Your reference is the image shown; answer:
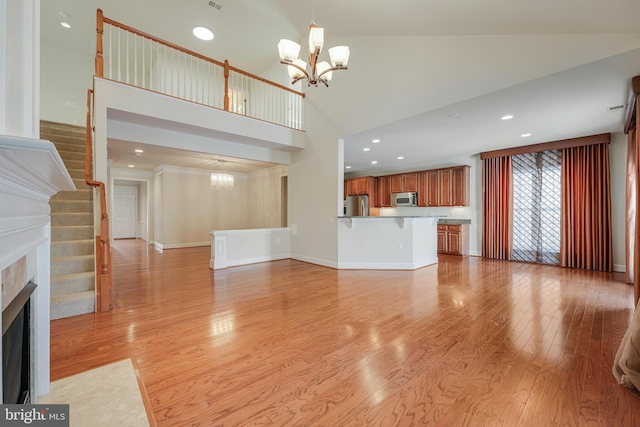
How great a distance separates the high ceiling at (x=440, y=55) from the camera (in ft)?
8.70

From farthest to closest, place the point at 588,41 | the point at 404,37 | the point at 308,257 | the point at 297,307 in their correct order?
the point at 308,257
the point at 404,37
the point at 297,307
the point at 588,41

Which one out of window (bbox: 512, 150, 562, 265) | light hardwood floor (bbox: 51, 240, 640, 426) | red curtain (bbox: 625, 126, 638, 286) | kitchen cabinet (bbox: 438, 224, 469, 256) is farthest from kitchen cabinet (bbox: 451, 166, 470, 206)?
light hardwood floor (bbox: 51, 240, 640, 426)

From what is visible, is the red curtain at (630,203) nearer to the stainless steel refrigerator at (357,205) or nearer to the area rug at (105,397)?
the stainless steel refrigerator at (357,205)

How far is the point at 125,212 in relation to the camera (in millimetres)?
10719

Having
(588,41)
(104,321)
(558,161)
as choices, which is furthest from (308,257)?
(558,161)

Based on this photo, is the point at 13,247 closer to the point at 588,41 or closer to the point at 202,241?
the point at 588,41

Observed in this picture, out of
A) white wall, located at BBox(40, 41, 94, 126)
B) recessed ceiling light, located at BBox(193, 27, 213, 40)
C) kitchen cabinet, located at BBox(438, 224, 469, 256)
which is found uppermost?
recessed ceiling light, located at BBox(193, 27, 213, 40)

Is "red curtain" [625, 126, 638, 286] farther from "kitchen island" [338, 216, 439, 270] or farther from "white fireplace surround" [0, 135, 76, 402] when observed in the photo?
"white fireplace surround" [0, 135, 76, 402]

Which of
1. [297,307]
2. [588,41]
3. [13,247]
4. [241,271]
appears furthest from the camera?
[241,271]

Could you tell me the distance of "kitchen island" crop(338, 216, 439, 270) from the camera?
5.18 metres

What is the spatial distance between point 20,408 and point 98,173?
3361 mm

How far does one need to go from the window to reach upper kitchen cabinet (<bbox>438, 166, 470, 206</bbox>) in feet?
3.44

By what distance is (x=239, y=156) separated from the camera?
5531 millimetres

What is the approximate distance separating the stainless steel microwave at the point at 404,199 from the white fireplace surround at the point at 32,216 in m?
7.71
